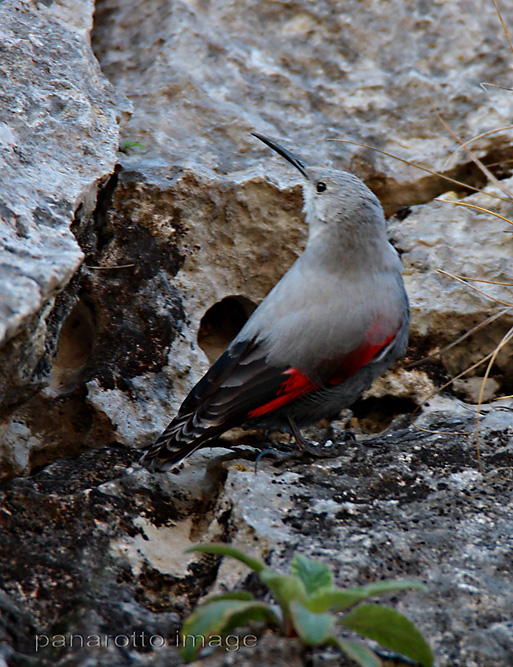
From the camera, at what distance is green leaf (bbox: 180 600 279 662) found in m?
1.50

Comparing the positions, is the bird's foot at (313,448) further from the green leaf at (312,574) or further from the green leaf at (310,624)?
the green leaf at (310,624)

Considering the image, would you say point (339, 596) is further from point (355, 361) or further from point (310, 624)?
point (355, 361)

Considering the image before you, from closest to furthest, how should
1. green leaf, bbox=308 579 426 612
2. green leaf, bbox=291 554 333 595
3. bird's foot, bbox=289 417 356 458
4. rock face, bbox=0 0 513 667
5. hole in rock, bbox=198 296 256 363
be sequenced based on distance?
green leaf, bbox=308 579 426 612 → green leaf, bbox=291 554 333 595 → rock face, bbox=0 0 513 667 → bird's foot, bbox=289 417 356 458 → hole in rock, bbox=198 296 256 363

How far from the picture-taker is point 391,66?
3.87 meters

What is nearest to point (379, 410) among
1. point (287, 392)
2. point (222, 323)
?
point (287, 392)

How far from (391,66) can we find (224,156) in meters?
1.18

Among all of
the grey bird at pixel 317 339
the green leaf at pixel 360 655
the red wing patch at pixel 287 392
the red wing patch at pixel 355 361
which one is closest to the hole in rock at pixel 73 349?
the grey bird at pixel 317 339

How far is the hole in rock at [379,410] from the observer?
3.24 meters

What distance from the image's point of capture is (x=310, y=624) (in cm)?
145

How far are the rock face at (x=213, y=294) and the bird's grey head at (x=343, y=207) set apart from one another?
0.41 m

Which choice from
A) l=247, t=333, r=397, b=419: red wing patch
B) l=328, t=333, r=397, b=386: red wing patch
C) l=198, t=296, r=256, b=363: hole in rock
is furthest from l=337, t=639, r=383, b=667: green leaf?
l=198, t=296, r=256, b=363: hole in rock

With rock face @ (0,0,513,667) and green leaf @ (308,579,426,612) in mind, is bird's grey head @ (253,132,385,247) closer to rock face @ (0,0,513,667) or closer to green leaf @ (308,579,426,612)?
rock face @ (0,0,513,667)

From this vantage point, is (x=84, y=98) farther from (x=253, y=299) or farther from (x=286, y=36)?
(x=286, y=36)

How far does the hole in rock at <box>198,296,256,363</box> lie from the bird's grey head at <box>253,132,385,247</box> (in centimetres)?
66
